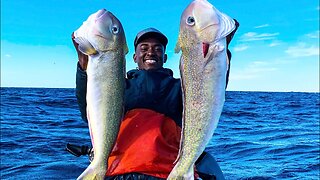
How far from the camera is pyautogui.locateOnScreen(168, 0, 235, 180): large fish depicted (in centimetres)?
320

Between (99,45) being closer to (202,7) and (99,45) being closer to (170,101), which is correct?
(202,7)

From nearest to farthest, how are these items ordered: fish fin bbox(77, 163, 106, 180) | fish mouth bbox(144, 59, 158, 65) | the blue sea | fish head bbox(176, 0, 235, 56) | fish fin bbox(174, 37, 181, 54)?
fish head bbox(176, 0, 235, 56) < fish fin bbox(174, 37, 181, 54) < fish fin bbox(77, 163, 106, 180) < fish mouth bbox(144, 59, 158, 65) < the blue sea

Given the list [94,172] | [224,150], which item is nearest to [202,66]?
[94,172]

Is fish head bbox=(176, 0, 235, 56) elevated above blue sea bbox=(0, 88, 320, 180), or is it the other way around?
fish head bbox=(176, 0, 235, 56)

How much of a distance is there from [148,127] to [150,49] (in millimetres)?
960

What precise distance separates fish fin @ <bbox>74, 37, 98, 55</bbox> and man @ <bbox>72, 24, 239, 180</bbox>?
0.54 m

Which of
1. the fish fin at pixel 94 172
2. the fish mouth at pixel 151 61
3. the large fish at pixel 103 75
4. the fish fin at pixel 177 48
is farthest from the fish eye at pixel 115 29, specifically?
the fish mouth at pixel 151 61

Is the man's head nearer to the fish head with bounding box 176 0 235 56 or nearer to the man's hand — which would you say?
the man's hand

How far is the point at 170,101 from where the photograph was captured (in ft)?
14.3

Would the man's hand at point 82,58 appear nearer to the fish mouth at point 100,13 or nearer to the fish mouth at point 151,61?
the fish mouth at point 100,13

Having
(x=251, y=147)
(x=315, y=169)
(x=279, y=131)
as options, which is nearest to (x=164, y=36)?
(x=315, y=169)

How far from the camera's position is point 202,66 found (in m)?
3.21

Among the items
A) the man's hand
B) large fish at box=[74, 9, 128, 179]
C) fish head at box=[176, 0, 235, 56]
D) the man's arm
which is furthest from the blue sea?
fish head at box=[176, 0, 235, 56]

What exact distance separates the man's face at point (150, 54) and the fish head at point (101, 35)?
1259mm
